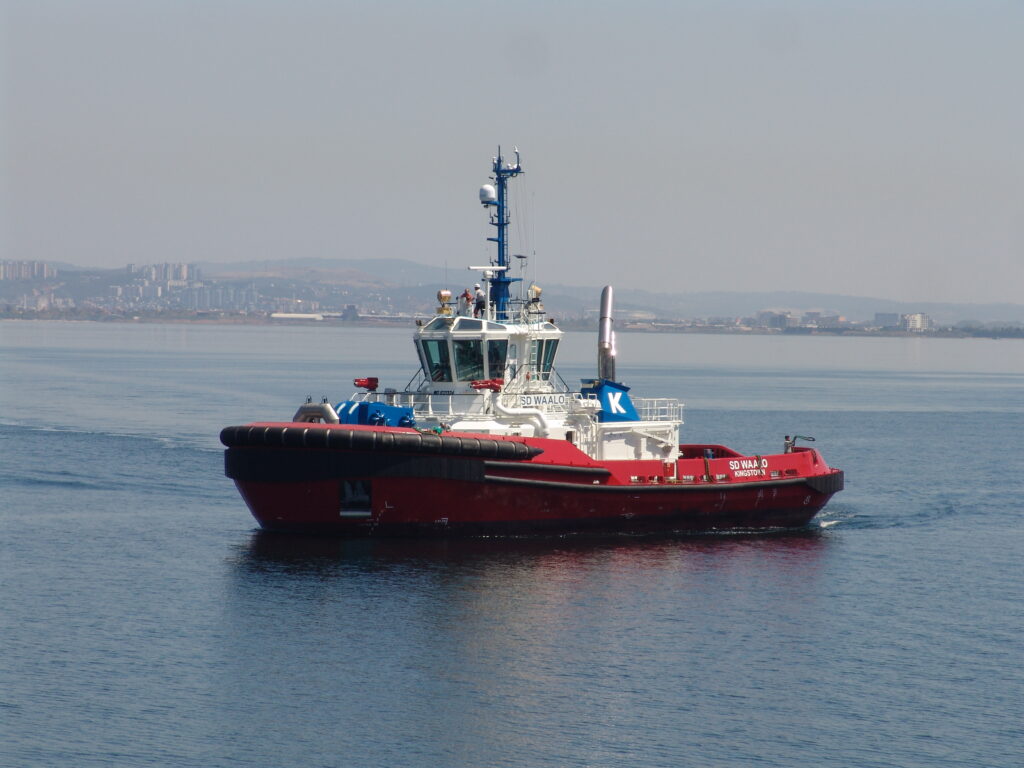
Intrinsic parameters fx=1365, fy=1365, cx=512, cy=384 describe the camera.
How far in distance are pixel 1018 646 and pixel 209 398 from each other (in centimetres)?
5532

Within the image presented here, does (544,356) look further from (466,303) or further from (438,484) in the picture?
(438,484)

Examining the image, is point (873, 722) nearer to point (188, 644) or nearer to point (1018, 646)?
point (1018, 646)

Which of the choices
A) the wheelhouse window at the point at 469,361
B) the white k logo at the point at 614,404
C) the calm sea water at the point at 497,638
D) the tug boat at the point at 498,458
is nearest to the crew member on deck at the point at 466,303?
the tug boat at the point at 498,458

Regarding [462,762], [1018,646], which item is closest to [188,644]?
[462,762]

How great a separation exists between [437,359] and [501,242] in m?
3.75

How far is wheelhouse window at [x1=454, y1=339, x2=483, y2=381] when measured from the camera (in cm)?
3372

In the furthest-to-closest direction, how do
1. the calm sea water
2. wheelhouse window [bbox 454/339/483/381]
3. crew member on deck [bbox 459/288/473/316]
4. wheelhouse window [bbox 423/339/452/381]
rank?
crew member on deck [bbox 459/288/473/316] → wheelhouse window [bbox 423/339/452/381] → wheelhouse window [bbox 454/339/483/381] → the calm sea water

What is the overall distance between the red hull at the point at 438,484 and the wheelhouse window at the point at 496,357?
2930mm

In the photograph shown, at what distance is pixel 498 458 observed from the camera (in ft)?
100

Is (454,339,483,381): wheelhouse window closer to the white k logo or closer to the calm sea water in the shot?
the white k logo

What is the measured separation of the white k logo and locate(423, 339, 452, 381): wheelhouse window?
417 centimetres

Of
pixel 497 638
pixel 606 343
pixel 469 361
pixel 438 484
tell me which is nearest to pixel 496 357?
pixel 469 361

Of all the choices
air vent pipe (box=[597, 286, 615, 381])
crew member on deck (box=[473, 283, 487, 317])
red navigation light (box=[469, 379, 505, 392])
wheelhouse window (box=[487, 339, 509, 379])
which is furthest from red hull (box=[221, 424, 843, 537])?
crew member on deck (box=[473, 283, 487, 317])

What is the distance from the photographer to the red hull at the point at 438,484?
→ 29.9 meters
